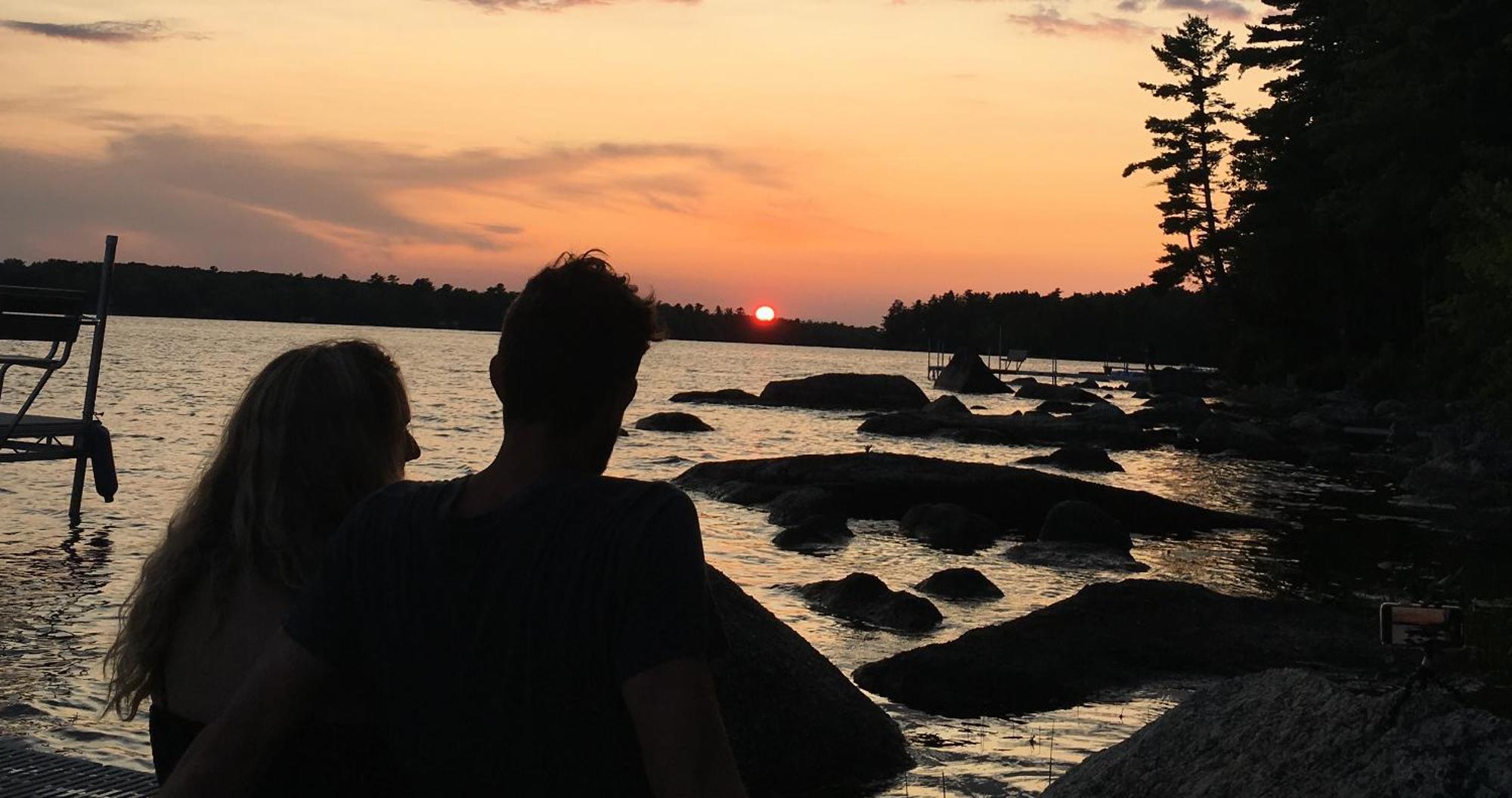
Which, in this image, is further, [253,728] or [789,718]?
[789,718]

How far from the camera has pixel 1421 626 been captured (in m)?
3.01

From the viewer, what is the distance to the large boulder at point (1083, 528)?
58.1 feet

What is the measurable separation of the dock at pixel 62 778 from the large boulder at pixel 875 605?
7.60 m

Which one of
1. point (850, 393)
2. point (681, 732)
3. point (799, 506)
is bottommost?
point (799, 506)

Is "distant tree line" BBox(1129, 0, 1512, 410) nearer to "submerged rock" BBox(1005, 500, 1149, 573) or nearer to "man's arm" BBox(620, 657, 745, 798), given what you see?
"submerged rock" BBox(1005, 500, 1149, 573)

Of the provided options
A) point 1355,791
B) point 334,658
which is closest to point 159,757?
point 334,658

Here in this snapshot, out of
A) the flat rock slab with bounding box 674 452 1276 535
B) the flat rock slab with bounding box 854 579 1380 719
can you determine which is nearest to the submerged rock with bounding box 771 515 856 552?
the flat rock slab with bounding box 674 452 1276 535

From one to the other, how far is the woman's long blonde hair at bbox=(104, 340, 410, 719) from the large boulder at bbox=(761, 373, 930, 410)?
53339 mm

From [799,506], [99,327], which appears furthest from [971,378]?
[99,327]

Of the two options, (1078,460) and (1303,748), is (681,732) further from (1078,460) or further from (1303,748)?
(1078,460)

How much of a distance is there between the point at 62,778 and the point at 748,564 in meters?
10.9

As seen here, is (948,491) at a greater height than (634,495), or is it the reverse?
(634,495)

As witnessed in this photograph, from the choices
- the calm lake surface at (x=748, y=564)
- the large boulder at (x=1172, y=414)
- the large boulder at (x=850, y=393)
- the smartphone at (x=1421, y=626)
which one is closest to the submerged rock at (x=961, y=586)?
the calm lake surface at (x=748, y=564)

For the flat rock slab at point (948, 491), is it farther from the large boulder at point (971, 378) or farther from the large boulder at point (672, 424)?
the large boulder at point (971, 378)
